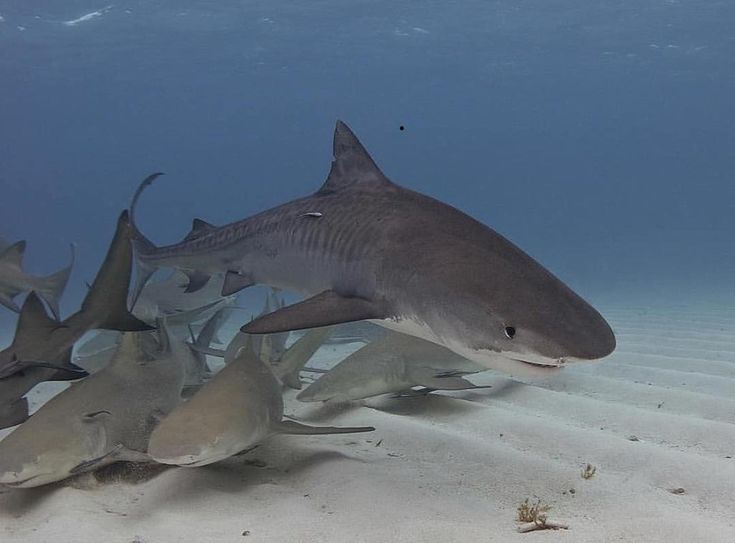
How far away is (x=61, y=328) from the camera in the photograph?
3809 mm

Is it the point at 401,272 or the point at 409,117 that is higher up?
the point at 401,272

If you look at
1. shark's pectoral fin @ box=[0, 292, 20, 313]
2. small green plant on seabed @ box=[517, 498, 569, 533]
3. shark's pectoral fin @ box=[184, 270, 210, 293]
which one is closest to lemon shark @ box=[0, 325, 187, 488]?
shark's pectoral fin @ box=[184, 270, 210, 293]

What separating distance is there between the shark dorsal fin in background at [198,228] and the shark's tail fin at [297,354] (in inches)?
47.0

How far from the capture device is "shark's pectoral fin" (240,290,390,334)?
303 cm

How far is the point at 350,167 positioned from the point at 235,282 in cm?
126

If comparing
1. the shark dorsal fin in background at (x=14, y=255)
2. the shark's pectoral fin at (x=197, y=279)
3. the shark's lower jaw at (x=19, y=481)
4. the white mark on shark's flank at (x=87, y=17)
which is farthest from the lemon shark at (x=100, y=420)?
the white mark on shark's flank at (x=87, y=17)

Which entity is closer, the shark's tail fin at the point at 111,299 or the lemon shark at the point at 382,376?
the shark's tail fin at the point at 111,299

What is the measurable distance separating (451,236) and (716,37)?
153 feet

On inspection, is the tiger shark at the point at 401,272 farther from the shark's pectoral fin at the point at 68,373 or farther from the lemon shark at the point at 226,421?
the shark's pectoral fin at the point at 68,373

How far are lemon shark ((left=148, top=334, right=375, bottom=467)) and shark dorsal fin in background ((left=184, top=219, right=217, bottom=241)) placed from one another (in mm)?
1667

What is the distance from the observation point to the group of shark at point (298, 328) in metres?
2.58

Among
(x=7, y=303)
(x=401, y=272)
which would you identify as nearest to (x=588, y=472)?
(x=401, y=272)

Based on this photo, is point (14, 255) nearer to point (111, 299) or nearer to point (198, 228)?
point (198, 228)

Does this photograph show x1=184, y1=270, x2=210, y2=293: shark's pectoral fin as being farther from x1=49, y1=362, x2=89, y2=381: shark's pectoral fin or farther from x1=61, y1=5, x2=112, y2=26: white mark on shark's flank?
x1=61, y1=5, x2=112, y2=26: white mark on shark's flank
